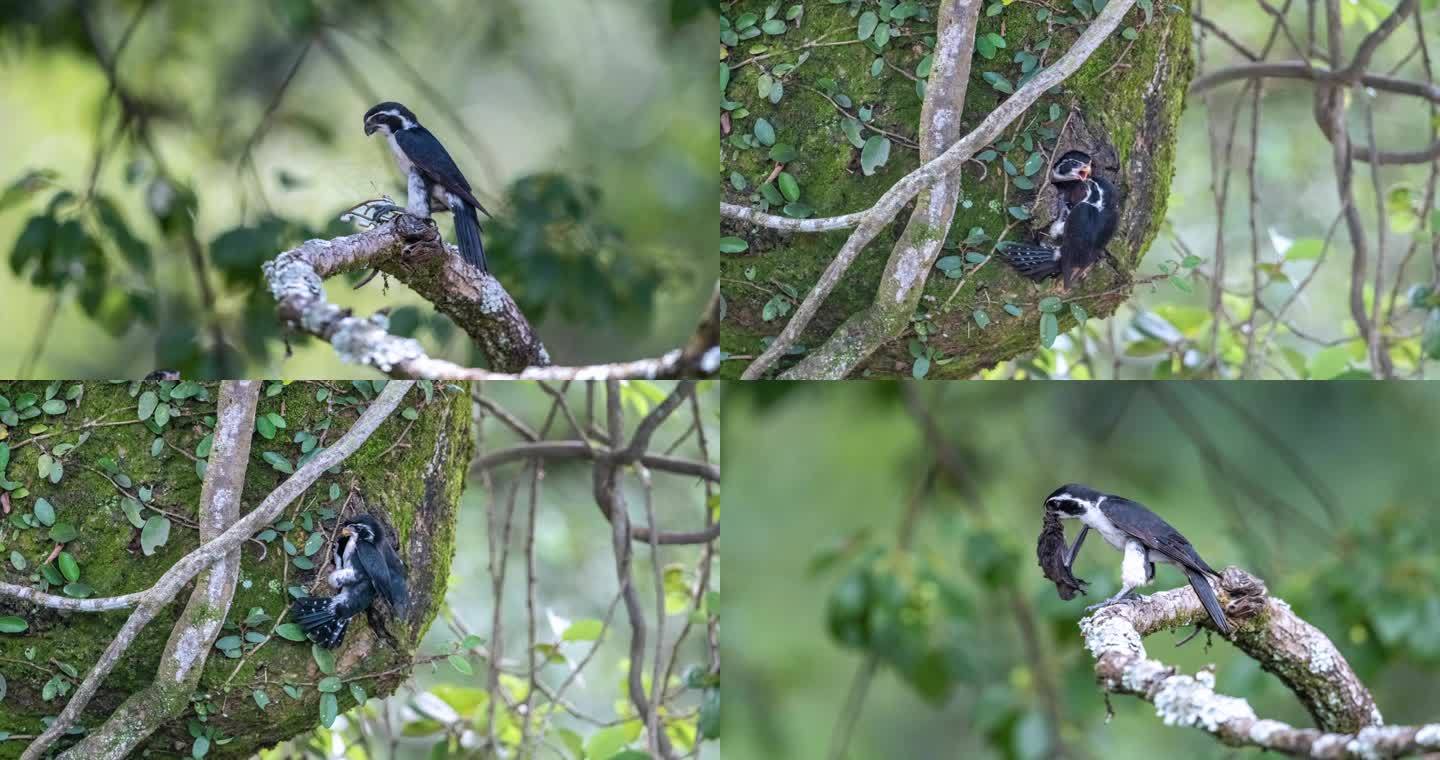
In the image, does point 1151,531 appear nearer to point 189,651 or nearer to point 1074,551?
point 1074,551

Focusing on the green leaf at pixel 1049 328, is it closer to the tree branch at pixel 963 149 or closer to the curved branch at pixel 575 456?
the tree branch at pixel 963 149

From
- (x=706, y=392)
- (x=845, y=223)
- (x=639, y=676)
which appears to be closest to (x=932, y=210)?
(x=845, y=223)

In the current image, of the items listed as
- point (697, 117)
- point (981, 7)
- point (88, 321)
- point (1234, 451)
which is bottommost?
point (1234, 451)

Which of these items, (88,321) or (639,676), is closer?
(88,321)

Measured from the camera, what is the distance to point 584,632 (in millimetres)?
2154

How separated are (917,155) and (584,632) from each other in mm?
1001

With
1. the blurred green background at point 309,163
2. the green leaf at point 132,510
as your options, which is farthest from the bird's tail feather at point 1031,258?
the green leaf at point 132,510

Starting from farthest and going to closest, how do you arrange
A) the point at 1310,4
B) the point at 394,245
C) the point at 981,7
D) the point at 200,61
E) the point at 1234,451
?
the point at 1234,451
the point at 1310,4
the point at 200,61
the point at 981,7
the point at 394,245

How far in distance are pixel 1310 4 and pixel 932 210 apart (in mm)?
850

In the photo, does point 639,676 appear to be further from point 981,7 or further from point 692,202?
point 981,7

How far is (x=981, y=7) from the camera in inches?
64.5

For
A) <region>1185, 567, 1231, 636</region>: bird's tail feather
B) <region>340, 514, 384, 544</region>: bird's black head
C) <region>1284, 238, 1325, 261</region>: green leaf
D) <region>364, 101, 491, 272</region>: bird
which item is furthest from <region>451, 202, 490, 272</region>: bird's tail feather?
<region>1284, 238, 1325, 261</region>: green leaf

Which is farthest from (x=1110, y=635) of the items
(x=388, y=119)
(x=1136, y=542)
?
(x=388, y=119)

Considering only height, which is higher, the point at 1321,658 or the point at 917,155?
the point at 917,155
